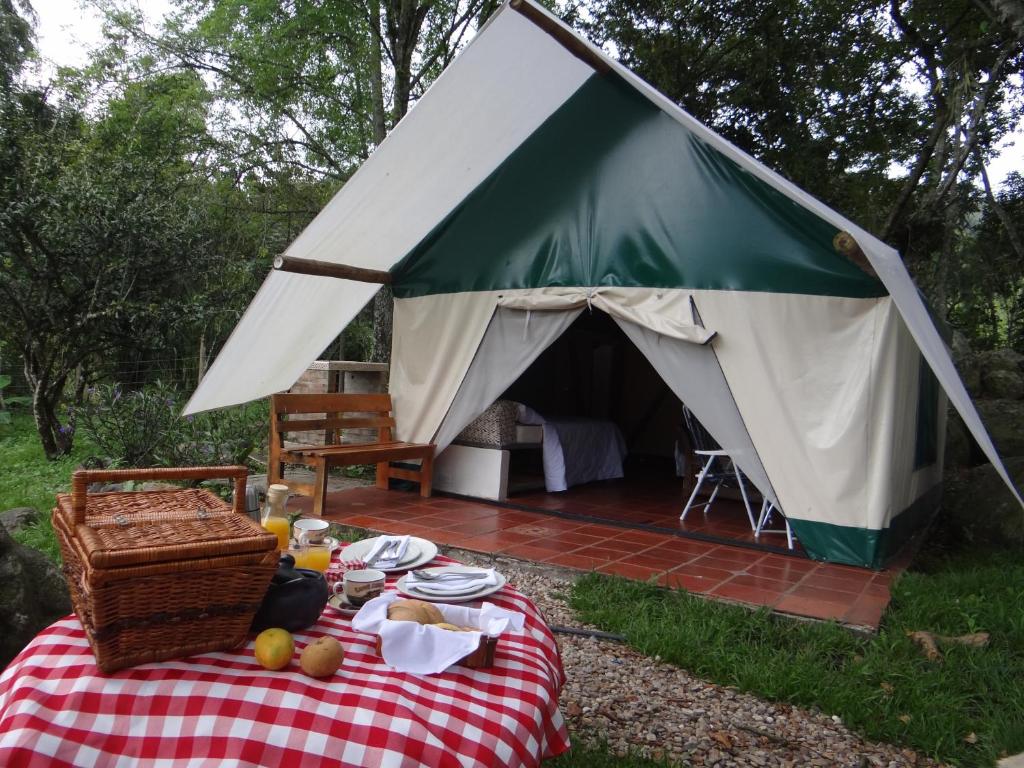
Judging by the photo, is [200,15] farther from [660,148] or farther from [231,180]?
[660,148]

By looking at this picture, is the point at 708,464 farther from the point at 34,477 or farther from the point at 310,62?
the point at 310,62

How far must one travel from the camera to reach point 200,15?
34.8ft

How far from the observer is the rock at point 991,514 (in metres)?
4.96

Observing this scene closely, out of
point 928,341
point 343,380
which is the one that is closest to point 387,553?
point 928,341

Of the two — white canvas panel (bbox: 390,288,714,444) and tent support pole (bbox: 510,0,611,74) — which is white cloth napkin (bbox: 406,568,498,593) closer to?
tent support pole (bbox: 510,0,611,74)

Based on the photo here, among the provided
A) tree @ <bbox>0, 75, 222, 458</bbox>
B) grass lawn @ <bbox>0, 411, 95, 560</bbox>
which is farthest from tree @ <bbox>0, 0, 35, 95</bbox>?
grass lawn @ <bbox>0, 411, 95, 560</bbox>

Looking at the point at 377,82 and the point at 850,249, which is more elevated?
the point at 377,82

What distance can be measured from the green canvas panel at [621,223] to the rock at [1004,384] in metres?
6.21

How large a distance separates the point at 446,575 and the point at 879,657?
2.07 meters

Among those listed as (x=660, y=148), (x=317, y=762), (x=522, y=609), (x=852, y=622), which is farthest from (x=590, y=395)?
(x=317, y=762)

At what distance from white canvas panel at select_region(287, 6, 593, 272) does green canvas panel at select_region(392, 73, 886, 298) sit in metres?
0.19

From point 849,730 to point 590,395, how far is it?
20.0 ft

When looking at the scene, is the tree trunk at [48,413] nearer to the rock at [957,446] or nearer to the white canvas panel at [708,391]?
the white canvas panel at [708,391]

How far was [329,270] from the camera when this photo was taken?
5.15 m
